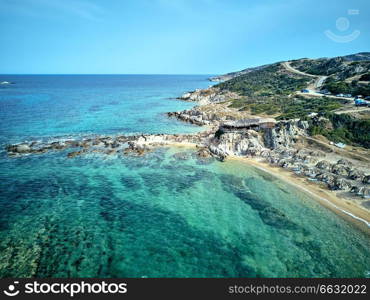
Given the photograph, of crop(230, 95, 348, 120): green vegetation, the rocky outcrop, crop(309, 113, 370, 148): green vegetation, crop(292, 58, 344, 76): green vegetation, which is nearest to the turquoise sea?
crop(309, 113, 370, 148): green vegetation

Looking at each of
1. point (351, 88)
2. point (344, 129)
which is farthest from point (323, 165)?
point (351, 88)

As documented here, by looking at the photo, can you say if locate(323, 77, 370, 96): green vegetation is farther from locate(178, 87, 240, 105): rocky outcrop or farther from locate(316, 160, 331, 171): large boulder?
locate(316, 160, 331, 171): large boulder

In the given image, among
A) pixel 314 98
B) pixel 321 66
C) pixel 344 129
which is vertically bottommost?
pixel 344 129

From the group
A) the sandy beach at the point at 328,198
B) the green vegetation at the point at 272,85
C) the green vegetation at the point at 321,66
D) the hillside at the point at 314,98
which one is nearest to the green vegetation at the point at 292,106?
the hillside at the point at 314,98

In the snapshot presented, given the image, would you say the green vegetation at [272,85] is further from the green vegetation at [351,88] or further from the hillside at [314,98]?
the green vegetation at [351,88]

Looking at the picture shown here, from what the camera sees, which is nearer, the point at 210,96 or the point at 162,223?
the point at 162,223

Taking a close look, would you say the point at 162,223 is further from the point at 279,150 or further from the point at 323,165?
the point at 279,150
